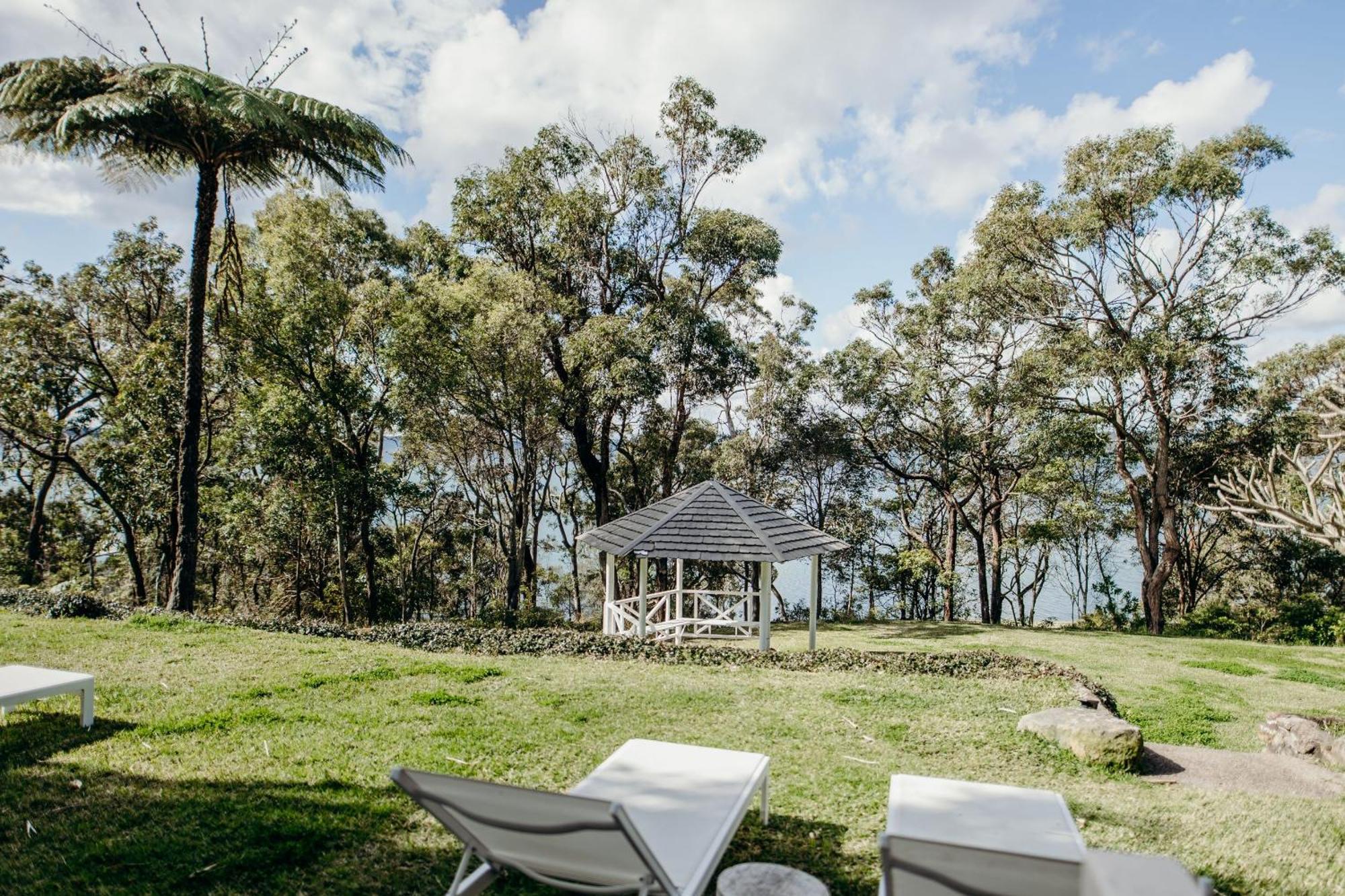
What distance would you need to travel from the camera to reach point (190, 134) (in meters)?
11.4

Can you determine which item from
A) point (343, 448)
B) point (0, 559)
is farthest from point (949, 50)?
point (0, 559)

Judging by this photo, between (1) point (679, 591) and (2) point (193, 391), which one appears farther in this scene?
(1) point (679, 591)

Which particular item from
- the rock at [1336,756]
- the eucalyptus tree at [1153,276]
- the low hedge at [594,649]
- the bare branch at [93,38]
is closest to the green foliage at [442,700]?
the low hedge at [594,649]

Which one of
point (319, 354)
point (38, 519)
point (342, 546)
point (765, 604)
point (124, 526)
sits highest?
point (319, 354)

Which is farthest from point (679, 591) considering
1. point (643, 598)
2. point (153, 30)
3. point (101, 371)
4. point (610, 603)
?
point (101, 371)

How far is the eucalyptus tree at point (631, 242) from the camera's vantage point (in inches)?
743

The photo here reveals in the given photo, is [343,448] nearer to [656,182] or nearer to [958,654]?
[656,182]

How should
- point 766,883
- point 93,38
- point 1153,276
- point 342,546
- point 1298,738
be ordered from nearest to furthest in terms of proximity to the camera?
1. point 766,883
2. point 1298,738
3. point 93,38
4. point 1153,276
5. point 342,546

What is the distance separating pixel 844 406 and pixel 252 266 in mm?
16345

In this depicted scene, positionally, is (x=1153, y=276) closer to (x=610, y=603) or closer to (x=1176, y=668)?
(x=1176, y=668)

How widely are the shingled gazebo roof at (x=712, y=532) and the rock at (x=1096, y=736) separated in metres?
5.09

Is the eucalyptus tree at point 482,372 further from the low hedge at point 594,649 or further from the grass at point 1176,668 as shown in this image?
the grass at point 1176,668

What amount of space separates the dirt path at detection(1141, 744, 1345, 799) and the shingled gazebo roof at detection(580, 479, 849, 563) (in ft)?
18.1

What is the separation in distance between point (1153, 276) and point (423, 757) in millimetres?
18966
